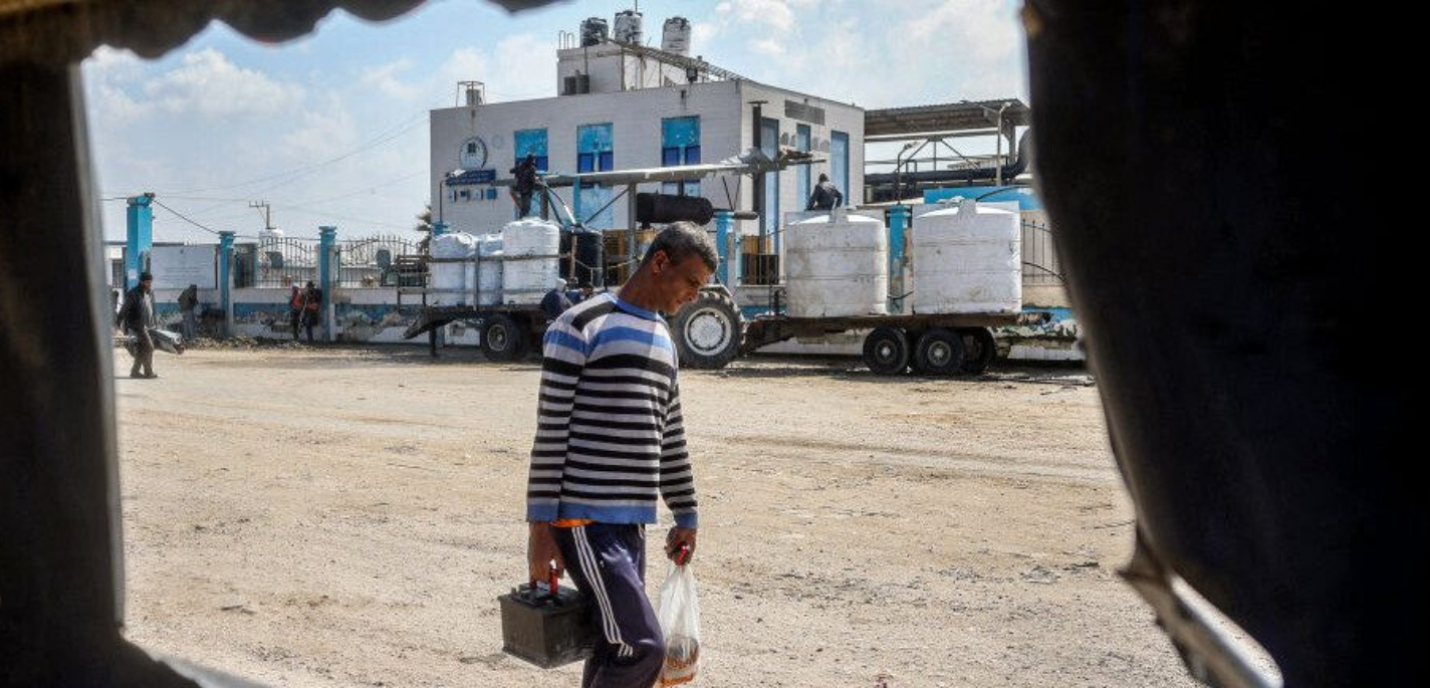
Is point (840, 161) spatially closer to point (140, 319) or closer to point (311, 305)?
point (311, 305)

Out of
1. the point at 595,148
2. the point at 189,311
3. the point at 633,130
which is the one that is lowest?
the point at 189,311

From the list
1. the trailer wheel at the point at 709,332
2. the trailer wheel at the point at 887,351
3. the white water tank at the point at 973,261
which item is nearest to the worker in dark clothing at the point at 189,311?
the trailer wheel at the point at 709,332

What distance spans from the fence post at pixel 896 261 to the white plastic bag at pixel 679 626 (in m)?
17.3

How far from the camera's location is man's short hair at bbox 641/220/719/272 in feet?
11.9

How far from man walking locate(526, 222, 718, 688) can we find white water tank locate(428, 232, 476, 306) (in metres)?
21.5

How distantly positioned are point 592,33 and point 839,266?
2643 centimetres

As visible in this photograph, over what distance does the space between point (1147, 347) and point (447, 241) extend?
2436 centimetres

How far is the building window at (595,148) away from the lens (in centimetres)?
3931

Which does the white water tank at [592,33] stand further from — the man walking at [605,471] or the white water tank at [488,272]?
the man walking at [605,471]

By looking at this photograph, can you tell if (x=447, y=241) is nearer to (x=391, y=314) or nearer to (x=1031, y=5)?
(x=391, y=314)

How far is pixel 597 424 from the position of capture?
3453 millimetres

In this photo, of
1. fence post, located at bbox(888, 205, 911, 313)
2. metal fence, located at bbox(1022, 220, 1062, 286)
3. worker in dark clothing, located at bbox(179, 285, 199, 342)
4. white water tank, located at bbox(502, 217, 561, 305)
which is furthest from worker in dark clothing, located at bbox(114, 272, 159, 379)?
worker in dark clothing, located at bbox(179, 285, 199, 342)

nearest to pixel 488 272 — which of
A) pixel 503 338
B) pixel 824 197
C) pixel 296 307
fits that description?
pixel 503 338

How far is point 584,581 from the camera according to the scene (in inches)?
136
